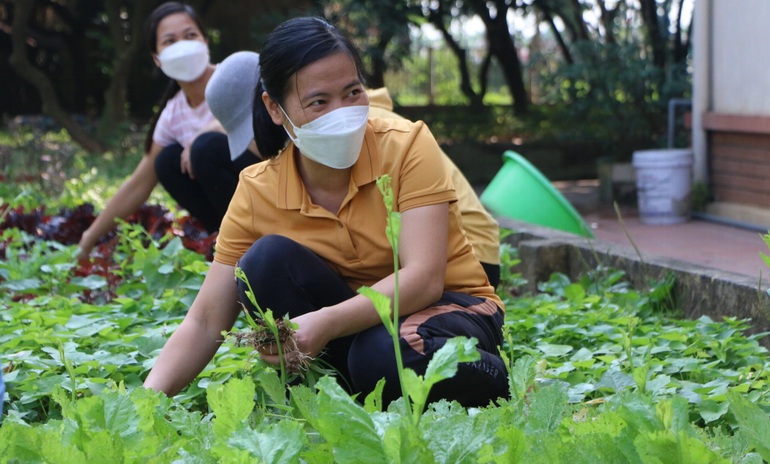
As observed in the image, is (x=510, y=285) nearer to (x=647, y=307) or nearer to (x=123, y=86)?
(x=647, y=307)

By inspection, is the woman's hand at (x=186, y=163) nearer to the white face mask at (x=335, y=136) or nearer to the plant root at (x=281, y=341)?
the white face mask at (x=335, y=136)

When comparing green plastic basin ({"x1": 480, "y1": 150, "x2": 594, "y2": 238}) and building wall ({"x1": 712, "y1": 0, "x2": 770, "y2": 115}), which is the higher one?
building wall ({"x1": 712, "y1": 0, "x2": 770, "y2": 115})

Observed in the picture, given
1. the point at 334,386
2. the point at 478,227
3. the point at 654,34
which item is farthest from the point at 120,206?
the point at 654,34

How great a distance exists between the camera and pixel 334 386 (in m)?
1.38

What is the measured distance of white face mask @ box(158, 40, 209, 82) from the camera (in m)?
4.40

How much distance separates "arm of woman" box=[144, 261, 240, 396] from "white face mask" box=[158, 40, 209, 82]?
83.1 inches

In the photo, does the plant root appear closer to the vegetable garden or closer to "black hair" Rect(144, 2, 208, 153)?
the vegetable garden

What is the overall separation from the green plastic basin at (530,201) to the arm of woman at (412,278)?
265 cm

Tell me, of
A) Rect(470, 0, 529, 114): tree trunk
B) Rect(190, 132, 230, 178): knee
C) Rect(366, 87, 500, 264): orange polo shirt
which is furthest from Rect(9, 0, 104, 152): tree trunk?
Rect(366, 87, 500, 264): orange polo shirt

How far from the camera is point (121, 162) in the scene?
1025 centimetres

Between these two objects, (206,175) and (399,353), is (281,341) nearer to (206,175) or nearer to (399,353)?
(399,353)

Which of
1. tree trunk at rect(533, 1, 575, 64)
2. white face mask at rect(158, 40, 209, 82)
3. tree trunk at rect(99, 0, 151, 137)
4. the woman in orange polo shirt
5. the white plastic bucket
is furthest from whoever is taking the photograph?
tree trunk at rect(99, 0, 151, 137)

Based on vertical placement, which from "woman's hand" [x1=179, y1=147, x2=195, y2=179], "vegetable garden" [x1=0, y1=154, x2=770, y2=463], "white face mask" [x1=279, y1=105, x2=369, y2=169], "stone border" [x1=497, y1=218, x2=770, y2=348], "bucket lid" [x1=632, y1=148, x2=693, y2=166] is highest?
"white face mask" [x1=279, y1=105, x2=369, y2=169]

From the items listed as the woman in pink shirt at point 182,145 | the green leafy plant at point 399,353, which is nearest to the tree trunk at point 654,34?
the woman in pink shirt at point 182,145
